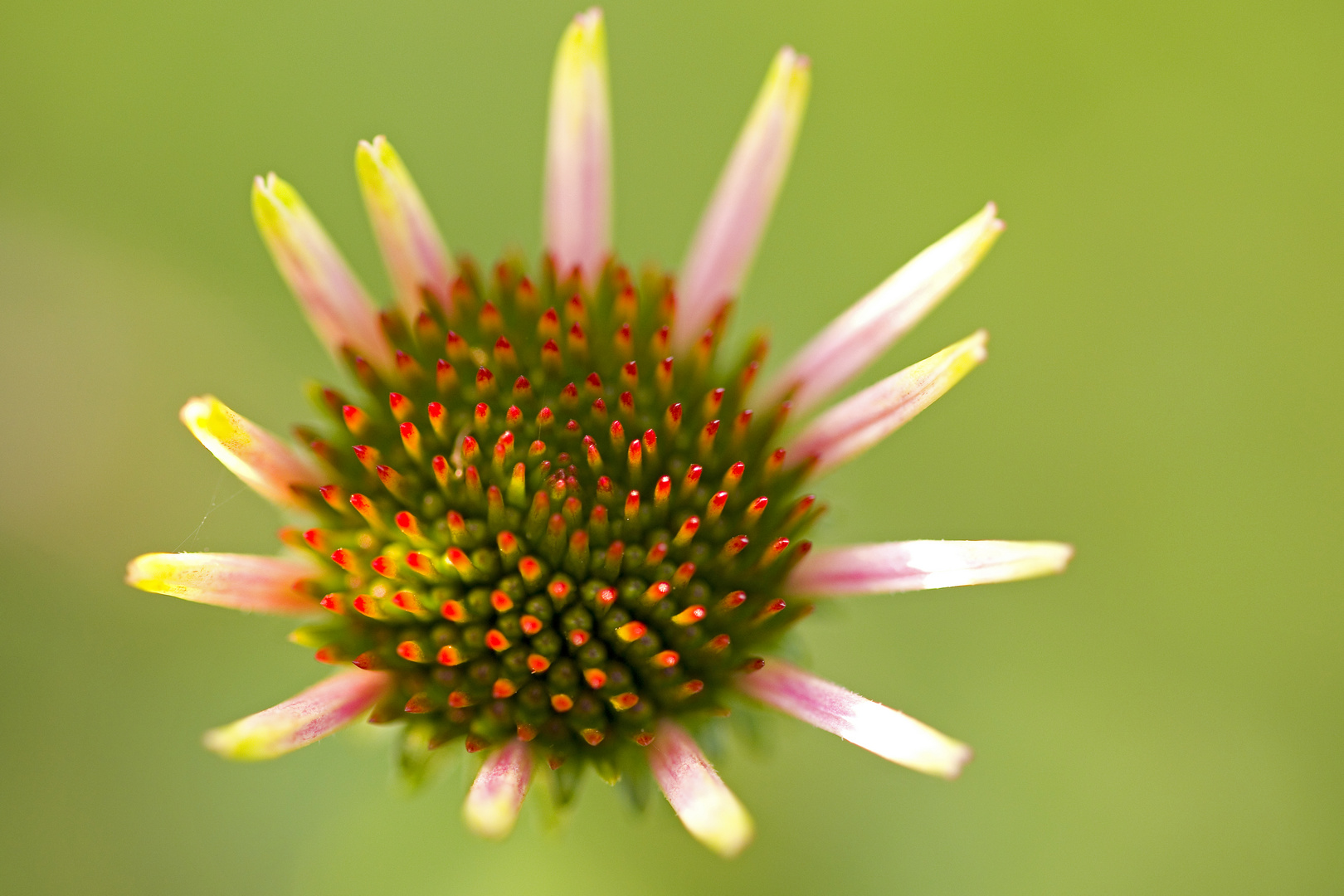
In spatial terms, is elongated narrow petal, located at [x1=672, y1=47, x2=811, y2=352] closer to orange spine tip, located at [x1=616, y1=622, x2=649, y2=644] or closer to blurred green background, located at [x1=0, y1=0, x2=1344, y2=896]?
orange spine tip, located at [x1=616, y1=622, x2=649, y2=644]

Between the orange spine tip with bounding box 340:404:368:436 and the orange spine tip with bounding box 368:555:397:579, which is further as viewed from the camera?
the orange spine tip with bounding box 340:404:368:436

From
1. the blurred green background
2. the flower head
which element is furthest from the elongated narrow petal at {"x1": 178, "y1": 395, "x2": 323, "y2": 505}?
the blurred green background

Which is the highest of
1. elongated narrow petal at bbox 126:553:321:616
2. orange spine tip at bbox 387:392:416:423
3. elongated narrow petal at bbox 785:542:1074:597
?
orange spine tip at bbox 387:392:416:423

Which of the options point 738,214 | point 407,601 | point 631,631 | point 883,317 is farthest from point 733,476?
point 738,214

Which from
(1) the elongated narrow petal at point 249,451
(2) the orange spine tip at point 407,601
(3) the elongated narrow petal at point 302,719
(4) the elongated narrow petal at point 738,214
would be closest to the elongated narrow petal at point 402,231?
(1) the elongated narrow petal at point 249,451

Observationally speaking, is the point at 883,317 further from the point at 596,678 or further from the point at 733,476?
the point at 596,678

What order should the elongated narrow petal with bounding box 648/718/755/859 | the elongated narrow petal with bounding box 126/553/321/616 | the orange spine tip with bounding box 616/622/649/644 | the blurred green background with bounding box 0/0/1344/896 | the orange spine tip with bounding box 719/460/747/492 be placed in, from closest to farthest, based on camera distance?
1. the elongated narrow petal with bounding box 648/718/755/859
2. the elongated narrow petal with bounding box 126/553/321/616
3. the orange spine tip with bounding box 616/622/649/644
4. the orange spine tip with bounding box 719/460/747/492
5. the blurred green background with bounding box 0/0/1344/896

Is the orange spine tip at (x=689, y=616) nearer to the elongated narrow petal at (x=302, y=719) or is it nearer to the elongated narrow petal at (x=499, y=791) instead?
the elongated narrow petal at (x=499, y=791)

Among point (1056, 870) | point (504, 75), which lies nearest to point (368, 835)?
point (1056, 870)
